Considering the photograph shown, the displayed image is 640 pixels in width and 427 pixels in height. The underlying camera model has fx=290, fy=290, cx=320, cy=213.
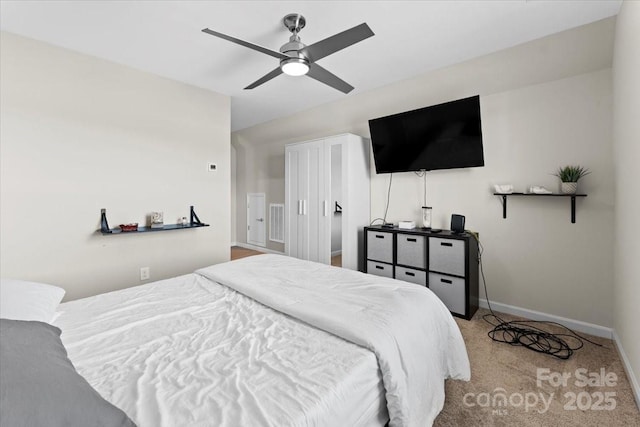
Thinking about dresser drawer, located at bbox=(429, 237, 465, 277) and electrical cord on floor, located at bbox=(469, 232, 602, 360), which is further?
dresser drawer, located at bbox=(429, 237, 465, 277)

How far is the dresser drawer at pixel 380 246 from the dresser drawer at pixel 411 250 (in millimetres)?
105

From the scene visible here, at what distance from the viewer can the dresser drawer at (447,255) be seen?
2.87 m

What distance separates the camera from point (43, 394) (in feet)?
2.11

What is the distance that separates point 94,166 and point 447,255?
11.9ft

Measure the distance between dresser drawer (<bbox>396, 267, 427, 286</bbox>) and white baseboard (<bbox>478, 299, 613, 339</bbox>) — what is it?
0.65 m

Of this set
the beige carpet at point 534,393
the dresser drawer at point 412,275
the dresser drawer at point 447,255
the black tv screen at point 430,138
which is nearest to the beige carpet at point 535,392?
the beige carpet at point 534,393

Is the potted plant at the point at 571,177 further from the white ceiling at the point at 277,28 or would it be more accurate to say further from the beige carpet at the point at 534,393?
the beige carpet at the point at 534,393

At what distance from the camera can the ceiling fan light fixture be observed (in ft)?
6.98

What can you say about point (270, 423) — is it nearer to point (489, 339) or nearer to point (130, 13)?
point (489, 339)

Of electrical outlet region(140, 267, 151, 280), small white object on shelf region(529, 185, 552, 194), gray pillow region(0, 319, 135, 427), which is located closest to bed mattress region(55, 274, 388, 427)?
gray pillow region(0, 319, 135, 427)

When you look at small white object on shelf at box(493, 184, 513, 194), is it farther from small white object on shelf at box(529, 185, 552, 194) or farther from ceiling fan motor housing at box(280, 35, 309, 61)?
ceiling fan motor housing at box(280, 35, 309, 61)

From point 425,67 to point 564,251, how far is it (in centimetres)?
222

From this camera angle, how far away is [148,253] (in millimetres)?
3213

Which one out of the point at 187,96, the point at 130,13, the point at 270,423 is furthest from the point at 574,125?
the point at 187,96
